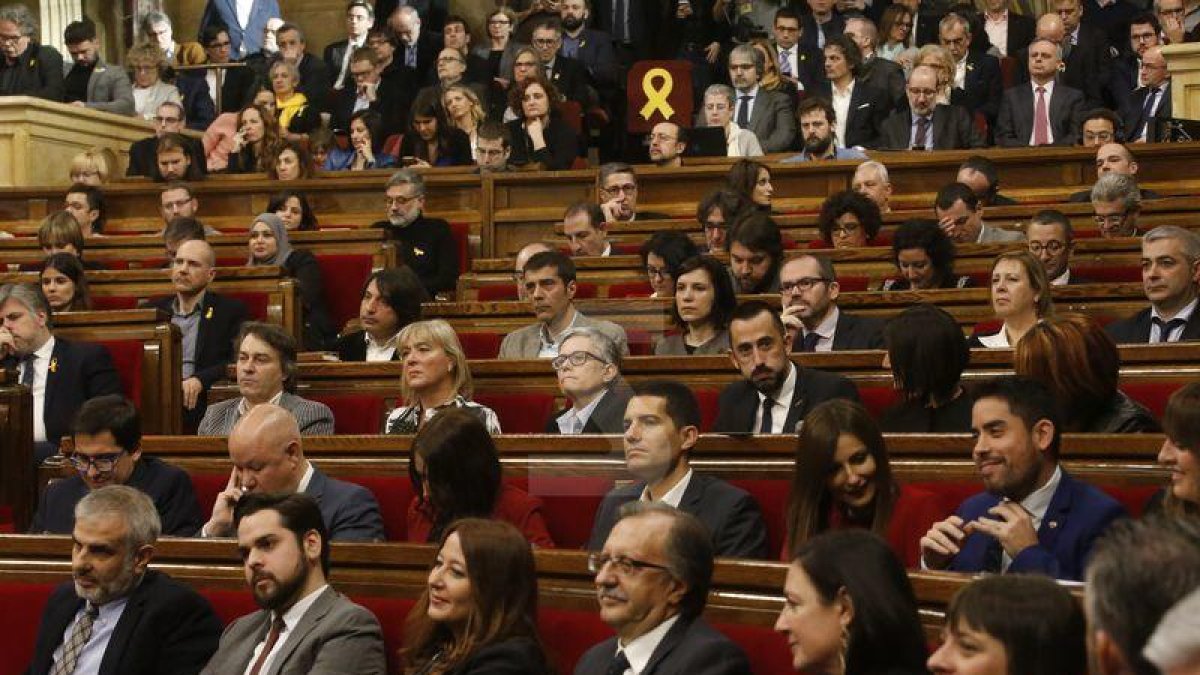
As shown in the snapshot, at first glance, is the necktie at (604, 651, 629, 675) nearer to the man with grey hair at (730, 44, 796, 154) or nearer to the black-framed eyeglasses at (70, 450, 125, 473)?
the black-framed eyeglasses at (70, 450, 125, 473)

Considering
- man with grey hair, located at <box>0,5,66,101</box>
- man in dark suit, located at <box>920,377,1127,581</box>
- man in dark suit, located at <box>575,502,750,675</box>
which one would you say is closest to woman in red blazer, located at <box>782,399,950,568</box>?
man in dark suit, located at <box>920,377,1127,581</box>

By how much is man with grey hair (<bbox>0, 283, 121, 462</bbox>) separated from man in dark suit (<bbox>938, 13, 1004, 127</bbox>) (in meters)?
3.97

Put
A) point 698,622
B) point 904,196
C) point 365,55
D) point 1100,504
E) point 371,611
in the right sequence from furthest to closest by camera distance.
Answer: point 365,55
point 904,196
point 371,611
point 1100,504
point 698,622

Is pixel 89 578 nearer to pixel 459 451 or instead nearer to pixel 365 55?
pixel 459 451

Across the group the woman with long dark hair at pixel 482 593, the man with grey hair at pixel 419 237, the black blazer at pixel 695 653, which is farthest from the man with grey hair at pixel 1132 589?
the man with grey hair at pixel 419 237

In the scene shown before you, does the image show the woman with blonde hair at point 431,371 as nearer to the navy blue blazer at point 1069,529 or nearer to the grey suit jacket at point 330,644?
the grey suit jacket at point 330,644

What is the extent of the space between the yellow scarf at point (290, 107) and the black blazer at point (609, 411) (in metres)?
4.74

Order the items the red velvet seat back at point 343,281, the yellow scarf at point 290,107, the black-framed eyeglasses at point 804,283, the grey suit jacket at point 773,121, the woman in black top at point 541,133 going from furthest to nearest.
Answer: the yellow scarf at point 290,107, the grey suit jacket at point 773,121, the woman in black top at point 541,133, the red velvet seat back at point 343,281, the black-framed eyeglasses at point 804,283

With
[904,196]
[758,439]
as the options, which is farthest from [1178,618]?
[904,196]

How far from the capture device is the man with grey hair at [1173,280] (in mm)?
4184

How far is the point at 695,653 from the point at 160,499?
1.69 m

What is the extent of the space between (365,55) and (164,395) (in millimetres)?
3810

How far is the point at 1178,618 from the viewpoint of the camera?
1.18 meters

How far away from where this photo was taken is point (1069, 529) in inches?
108
